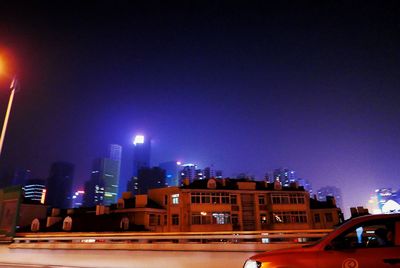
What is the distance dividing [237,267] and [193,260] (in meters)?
2.08

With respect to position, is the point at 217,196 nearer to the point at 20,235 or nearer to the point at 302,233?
the point at 20,235

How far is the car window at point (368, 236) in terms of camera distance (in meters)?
5.56

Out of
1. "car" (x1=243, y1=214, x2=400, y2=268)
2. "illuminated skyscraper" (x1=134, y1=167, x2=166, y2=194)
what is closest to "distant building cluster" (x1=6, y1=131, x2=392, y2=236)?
"car" (x1=243, y1=214, x2=400, y2=268)

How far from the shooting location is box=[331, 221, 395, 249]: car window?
5.56m

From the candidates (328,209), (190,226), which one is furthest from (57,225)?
(328,209)

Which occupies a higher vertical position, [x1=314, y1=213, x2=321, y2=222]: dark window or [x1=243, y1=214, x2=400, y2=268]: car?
[x1=314, y1=213, x2=321, y2=222]: dark window

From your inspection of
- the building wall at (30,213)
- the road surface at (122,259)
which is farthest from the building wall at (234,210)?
the road surface at (122,259)

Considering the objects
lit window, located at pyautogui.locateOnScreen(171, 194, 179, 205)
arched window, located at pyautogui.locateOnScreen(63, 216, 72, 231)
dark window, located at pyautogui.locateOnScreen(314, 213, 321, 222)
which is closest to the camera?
arched window, located at pyautogui.locateOnScreen(63, 216, 72, 231)

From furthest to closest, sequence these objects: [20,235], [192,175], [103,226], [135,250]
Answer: [192,175] < [103,226] < [20,235] < [135,250]

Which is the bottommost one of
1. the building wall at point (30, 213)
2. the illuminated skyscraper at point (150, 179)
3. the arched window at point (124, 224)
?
the arched window at point (124, 224)

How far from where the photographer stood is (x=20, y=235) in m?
20.5

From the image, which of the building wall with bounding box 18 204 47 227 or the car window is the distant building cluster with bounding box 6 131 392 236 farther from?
the car window

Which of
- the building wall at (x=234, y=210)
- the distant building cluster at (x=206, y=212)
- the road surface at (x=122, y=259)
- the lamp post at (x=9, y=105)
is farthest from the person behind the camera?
the building wall at (x=234, y=210)

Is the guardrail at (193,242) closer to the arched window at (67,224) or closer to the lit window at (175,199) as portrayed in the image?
the arched window at (67,224)
